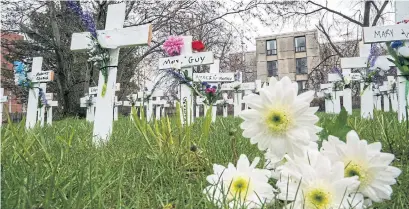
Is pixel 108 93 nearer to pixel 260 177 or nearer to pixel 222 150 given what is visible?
pixel 222 150

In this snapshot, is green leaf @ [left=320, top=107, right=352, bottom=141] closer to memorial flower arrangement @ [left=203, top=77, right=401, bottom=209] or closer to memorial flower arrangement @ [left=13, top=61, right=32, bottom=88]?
memorial flower arrangement @ [left=203, top=77, right=401, bottom=209]

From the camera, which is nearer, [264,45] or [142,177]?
[142,177]

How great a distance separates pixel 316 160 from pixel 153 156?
3.68ft

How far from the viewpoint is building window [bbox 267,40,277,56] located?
144 ft

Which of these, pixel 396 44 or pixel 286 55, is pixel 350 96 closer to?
pixel 396 44

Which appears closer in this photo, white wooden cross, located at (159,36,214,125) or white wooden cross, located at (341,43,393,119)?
white wooden cross, located at (159,36,214,125)

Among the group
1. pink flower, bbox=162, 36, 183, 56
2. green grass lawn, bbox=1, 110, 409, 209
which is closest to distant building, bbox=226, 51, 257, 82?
pink flower, bbox=162, 36, 183, 56

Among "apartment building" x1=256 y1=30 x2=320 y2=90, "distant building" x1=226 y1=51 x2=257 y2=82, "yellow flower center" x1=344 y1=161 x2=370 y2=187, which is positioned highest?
"apartment building" x1=256 y1=30 x2=320 y2=90

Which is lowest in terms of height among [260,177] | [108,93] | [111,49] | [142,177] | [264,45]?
[142,177]

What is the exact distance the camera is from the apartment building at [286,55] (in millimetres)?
42469

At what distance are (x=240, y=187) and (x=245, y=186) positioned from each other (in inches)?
0.6

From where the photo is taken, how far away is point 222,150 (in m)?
2.12

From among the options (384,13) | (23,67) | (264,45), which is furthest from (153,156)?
(264,45)

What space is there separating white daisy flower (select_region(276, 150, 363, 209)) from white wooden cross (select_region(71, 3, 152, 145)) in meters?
2.29
